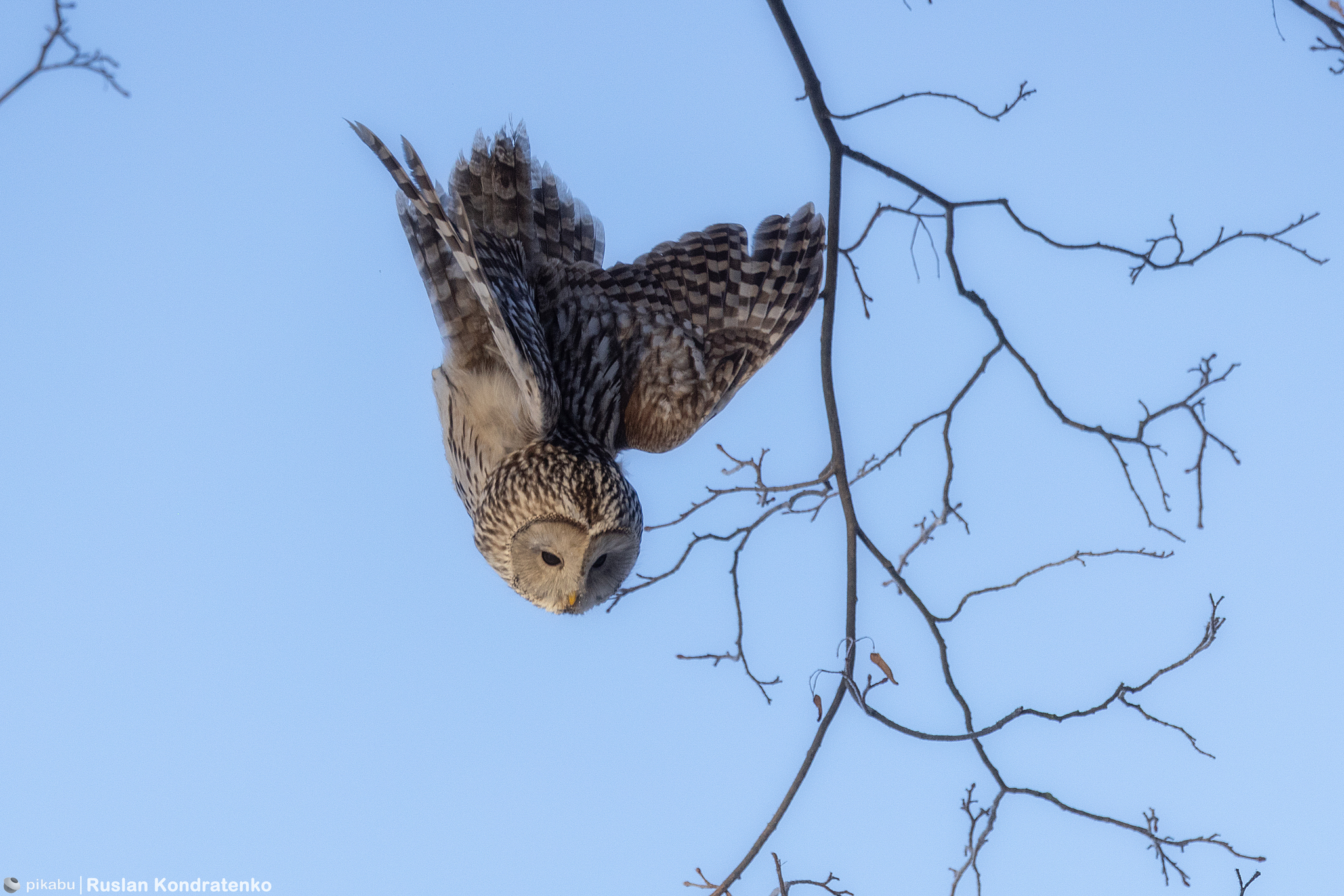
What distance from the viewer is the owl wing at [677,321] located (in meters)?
4.93

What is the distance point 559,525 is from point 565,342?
3.25 feet

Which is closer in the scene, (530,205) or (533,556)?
(533,556)

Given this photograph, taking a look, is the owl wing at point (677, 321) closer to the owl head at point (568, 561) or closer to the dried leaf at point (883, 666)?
the owl head at point (568, 561)

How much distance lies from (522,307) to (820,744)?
2.28 meters

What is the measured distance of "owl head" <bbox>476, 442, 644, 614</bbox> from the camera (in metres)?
4.25

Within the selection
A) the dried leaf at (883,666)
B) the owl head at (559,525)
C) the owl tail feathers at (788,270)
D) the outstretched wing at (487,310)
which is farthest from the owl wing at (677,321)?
the dried leaf at (883,666)

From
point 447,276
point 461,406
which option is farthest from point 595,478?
point 447,276

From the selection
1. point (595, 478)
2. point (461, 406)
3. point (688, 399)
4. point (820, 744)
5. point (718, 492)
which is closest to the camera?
point (820, 744)

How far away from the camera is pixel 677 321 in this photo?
523cm

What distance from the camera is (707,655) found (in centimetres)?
355

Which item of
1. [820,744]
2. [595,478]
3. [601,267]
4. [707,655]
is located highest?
[601,267]

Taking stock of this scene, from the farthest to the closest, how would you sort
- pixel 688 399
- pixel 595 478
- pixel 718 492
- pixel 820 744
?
pixel 688 399
pixel 595 478
pixel 718 492
pixel 820 744

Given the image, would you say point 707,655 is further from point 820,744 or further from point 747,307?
point 747,307

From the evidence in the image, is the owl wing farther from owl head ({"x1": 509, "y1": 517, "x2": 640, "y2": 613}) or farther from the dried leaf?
the dried leaf
